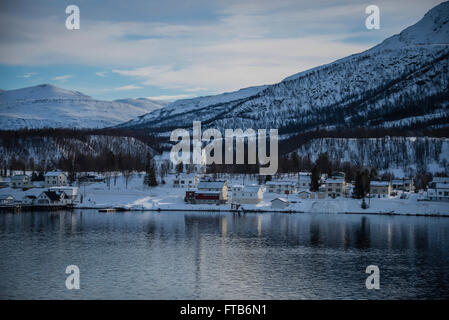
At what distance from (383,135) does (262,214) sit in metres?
89.2

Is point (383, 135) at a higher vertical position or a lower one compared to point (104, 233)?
higher

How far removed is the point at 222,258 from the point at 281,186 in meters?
43.3

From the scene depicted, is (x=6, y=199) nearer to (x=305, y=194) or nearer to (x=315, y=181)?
(x=305, y=194)

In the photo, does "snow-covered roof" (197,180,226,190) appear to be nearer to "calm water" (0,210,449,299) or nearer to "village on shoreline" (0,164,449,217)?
"village on shoreline" (0,164,449,217)

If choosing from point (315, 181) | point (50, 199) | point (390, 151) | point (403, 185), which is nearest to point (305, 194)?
point (315, 181)

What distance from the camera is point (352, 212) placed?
62.1m

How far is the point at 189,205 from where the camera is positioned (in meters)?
66.5

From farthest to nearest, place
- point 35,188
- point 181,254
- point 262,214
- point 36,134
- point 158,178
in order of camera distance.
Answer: point 36,134 → point 158,178 → point 35,188 → point 262,214 → point 181,254

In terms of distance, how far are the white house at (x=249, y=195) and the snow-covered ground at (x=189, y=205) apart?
1.14 m

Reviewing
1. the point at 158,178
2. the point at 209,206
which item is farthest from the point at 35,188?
the point at 209,206

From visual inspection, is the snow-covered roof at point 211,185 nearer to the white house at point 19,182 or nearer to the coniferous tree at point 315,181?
the coniferous tree at point 315,181

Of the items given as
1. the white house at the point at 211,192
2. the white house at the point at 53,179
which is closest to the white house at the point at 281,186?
the white house at the point at 211,192

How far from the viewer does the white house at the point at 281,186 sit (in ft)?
243
